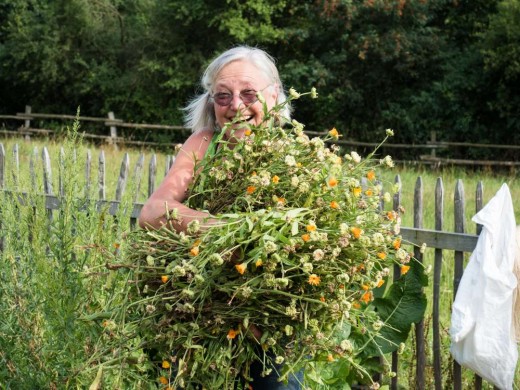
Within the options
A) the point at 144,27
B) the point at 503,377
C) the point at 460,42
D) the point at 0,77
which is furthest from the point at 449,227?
the point at 0,77

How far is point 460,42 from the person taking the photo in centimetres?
2277

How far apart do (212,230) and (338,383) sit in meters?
1.60

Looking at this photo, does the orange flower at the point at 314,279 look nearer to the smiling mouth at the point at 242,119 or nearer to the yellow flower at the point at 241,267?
the yellow flower at the point at 241,267

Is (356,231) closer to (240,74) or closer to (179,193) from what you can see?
(179,193)

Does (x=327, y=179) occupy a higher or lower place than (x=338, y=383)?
higher

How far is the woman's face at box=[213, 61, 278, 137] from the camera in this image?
223 centimetres

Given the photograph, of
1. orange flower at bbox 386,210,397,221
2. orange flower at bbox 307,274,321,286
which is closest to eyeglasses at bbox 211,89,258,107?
orange flower at bbox 386,210,397,221

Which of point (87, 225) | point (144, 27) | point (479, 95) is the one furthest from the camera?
point (144, 27)

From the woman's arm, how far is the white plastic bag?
1478 mm

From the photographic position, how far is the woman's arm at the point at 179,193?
2.01m

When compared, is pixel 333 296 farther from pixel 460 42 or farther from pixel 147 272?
pixel 460 42

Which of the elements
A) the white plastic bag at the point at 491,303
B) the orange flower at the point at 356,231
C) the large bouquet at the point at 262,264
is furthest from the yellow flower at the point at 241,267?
the white plastic bag at the point at 491,303

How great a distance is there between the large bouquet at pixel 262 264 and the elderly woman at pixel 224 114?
0.09 m

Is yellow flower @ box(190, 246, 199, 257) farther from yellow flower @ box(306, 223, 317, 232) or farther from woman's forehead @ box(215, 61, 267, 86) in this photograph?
woman's forehead @ box(215, 61, 267, 86)
